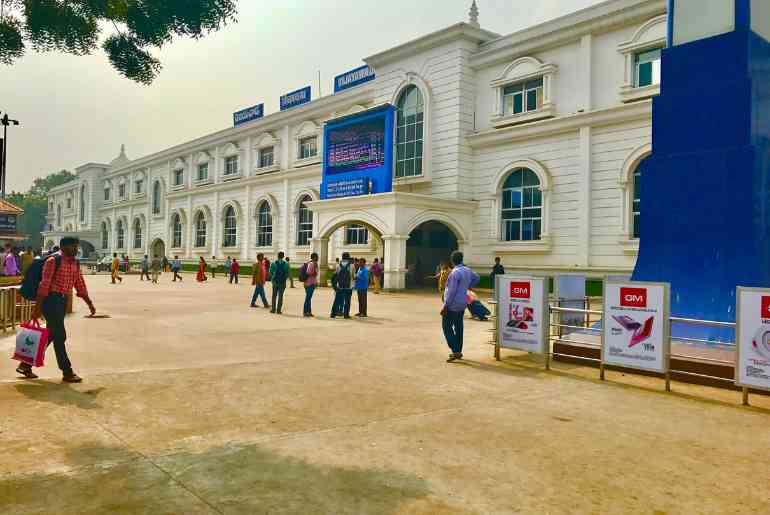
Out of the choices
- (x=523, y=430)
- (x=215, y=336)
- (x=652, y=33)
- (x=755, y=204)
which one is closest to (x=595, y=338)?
(x=755, y=204)

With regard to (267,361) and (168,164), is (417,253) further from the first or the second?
(168,164)

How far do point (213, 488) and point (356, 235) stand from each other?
28889 mm

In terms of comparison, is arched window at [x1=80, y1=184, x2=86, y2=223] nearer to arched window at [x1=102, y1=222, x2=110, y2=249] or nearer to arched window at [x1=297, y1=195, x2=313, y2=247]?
arched window at [x1=102, y1=222, x2=110, y2=249]

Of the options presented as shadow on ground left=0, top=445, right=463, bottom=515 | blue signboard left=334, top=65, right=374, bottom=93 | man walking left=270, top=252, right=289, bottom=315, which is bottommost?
shadow on ground left=0, top=445, right=463, bottom=515

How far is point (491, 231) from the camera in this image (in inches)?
993

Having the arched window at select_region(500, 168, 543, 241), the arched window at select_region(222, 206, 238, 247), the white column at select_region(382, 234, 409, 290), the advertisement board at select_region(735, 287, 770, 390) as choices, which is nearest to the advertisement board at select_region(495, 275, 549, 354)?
the advertisement board at select_region(735, 287, 770, 390)

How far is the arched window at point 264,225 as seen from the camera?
3969cm

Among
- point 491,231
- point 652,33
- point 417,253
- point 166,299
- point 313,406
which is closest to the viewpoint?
point 313,406

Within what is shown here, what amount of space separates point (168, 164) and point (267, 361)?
4919 centimetres

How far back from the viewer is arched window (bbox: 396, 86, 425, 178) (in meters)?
27.9

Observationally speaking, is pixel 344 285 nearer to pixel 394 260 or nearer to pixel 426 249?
pixel 394 260

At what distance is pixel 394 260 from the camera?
24109mm

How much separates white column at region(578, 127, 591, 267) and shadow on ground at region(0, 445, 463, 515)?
19.7m

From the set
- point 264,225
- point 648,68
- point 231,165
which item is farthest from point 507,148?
point 231,165
